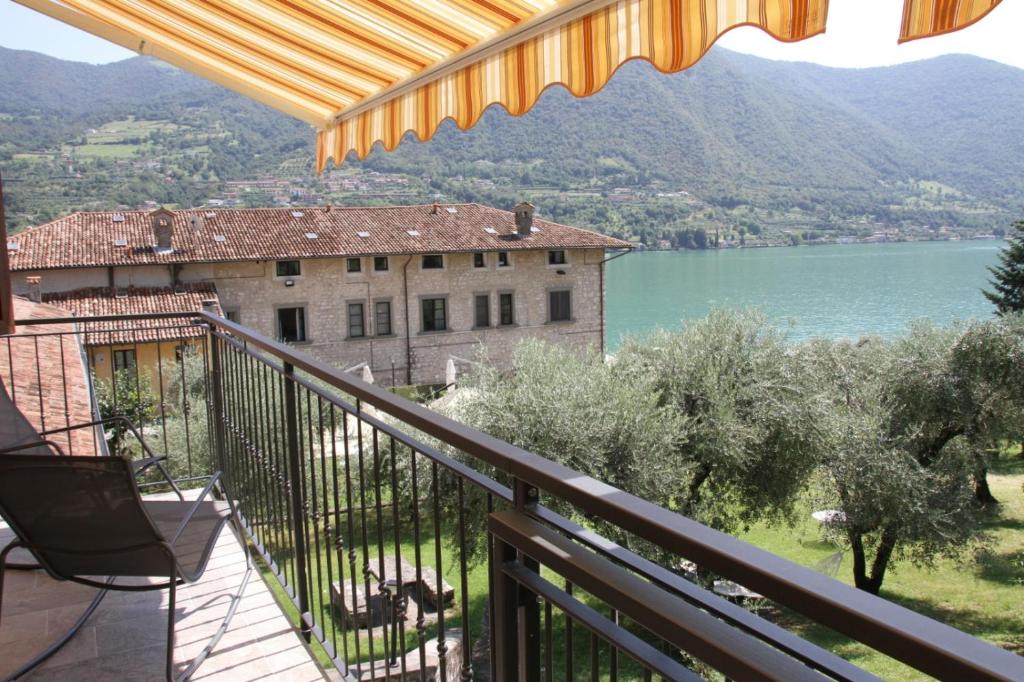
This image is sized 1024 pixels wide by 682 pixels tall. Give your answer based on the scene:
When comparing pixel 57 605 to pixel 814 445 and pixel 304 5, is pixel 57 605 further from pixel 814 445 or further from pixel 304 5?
pixel 814 445

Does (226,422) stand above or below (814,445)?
above

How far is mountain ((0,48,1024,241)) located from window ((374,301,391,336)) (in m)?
29.3

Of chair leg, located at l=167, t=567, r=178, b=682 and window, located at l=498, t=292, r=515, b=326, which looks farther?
window, located at l=498, t=292, r=515, b=326

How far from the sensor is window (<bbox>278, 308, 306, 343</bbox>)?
101ft

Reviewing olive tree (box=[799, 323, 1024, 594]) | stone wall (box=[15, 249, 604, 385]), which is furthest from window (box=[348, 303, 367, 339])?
olive tree (box=[799, 323, 1024, 594])

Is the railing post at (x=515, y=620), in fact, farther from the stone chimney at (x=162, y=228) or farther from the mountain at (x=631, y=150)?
the mountain at (x=631, y=150)

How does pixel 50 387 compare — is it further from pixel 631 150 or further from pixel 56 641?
pixel 631 150

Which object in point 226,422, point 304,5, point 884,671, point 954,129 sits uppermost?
point 954,129

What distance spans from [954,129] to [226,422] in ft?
325

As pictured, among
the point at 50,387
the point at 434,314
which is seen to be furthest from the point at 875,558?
the point at 434,314

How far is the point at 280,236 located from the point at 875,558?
78.8 feet

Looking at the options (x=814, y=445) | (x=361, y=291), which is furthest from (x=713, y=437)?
(x=361, y=291)

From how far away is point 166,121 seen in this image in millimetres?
78250

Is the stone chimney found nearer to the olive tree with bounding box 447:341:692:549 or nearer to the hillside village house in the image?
the hillside village house
